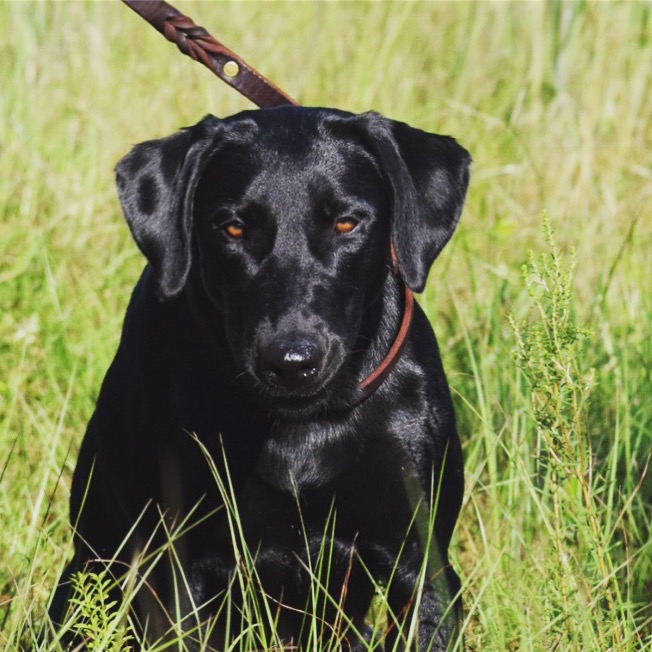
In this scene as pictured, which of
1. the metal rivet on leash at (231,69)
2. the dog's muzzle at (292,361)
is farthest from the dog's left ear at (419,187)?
the metal rivet on leash at (231,69)

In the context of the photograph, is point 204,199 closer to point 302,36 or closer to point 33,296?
point 33,296

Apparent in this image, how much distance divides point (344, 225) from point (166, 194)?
1.36 ft

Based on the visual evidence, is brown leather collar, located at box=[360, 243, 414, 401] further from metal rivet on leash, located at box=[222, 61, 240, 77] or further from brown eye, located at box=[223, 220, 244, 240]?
metal rivet on leash, located at box=[222, 61, 240, 77]

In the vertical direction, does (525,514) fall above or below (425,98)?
below

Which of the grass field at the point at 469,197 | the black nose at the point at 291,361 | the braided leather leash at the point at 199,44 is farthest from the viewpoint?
the grass field at the point at 469,197

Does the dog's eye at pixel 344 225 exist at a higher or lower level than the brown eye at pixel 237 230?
higher

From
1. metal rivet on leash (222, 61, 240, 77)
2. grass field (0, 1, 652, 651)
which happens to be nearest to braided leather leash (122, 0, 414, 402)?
metal rivet on leash (222, 61, 240, 77)

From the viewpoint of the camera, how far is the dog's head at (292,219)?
2.63m

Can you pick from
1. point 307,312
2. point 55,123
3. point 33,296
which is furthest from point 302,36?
point 307,312

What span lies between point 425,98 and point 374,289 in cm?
303

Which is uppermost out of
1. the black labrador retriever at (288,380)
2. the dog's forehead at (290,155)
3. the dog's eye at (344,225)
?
the dog's forehead at (290,155)

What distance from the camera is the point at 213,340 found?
2.84 meters

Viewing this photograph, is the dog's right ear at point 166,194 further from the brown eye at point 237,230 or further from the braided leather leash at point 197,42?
the braided leather leash at point 197,42

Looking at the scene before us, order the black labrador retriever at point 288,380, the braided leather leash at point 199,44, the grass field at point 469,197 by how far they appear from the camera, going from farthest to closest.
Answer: the grass field at point 469,197
the braided leather leash at point 199,44
the black labrador retriever at point 288,380
